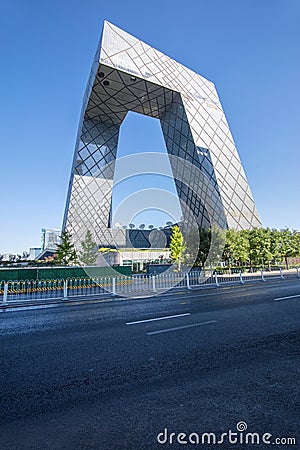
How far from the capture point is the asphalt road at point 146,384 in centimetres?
225

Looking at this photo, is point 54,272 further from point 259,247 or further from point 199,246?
point 259,247

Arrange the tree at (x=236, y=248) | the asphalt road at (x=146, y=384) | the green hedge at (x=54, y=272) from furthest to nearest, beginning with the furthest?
the tree at (x=236, y=248), the green hedge at (x=54, y=272), the asphalt road at (x=146, y=384)

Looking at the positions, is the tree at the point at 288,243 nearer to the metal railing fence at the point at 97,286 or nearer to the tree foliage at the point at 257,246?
the tree foliage at the point at 257,246

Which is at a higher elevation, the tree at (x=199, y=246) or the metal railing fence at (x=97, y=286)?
the tree at (x=199, y=246)

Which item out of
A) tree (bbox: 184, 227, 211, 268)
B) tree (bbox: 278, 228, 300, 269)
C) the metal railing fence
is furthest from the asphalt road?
tree (bbox: 278, 228, 300, 269)

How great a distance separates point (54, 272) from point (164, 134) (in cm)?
3740

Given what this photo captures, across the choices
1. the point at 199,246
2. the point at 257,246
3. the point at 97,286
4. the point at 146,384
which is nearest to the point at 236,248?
the point at 257,246

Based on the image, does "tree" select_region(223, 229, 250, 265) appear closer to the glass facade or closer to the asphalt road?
the glass facade

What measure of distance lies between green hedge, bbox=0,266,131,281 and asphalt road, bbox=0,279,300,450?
40.0ft

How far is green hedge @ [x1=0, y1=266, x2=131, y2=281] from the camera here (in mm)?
17153

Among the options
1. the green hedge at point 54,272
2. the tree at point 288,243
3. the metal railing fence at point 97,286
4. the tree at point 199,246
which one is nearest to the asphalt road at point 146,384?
the metal railing fence at point 97,286

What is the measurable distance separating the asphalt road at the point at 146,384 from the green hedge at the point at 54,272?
12.2 metres

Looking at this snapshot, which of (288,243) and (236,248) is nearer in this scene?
(236,248)

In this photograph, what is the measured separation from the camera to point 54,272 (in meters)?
18.7
